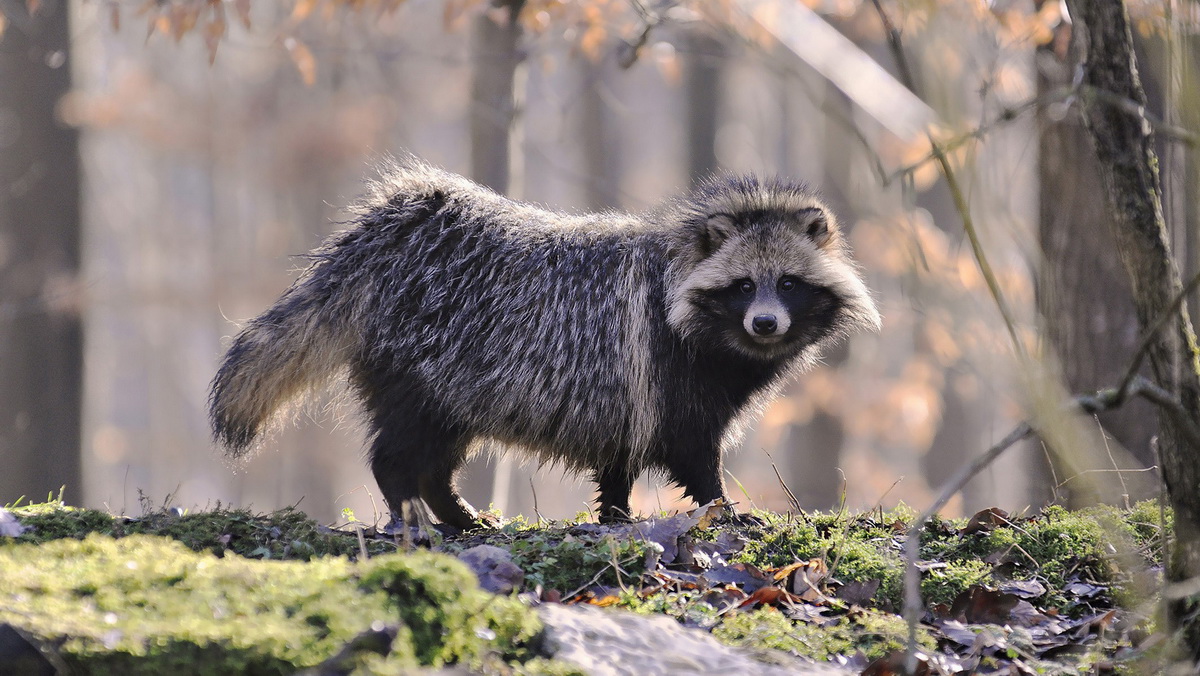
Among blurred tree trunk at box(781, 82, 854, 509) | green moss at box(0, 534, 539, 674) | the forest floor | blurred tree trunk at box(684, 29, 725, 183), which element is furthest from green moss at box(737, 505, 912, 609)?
blurred tree trunk at box(684, 29, 725, 183)

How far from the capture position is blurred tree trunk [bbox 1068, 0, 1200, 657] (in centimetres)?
348

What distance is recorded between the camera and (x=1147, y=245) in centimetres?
348

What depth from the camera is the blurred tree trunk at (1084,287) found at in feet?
21.9

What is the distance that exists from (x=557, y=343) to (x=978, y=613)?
2.77 metres

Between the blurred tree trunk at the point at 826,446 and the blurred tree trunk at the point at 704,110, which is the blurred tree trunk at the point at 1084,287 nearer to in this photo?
the blurred tree trunk at the point at 826,446

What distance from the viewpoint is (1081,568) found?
15.0ft

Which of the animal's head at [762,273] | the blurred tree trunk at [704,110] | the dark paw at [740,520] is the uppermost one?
the blurred tree trunk at [704,110]

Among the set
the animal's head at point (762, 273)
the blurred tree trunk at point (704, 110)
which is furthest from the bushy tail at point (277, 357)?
the blurred tree trunk at point (704, 110)

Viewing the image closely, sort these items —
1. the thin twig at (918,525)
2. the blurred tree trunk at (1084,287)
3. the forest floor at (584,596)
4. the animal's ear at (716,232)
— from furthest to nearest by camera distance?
the blurred tree trunk at (1084,287)
the animal's ear at (716,232)
the forest floor at (584,596)
the thin twig at (918,525)

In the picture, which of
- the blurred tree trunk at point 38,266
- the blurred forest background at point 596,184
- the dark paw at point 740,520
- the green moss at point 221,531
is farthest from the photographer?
the blurred tree trunk at point 38,266

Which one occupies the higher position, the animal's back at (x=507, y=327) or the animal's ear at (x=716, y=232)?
the animal's ear at (x=716, y=232)

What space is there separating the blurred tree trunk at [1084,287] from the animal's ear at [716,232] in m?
2.14

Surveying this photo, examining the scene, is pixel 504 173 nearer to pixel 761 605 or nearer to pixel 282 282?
pixel 761 605

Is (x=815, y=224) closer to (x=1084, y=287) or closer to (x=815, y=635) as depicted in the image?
(x=1084, y=287)
